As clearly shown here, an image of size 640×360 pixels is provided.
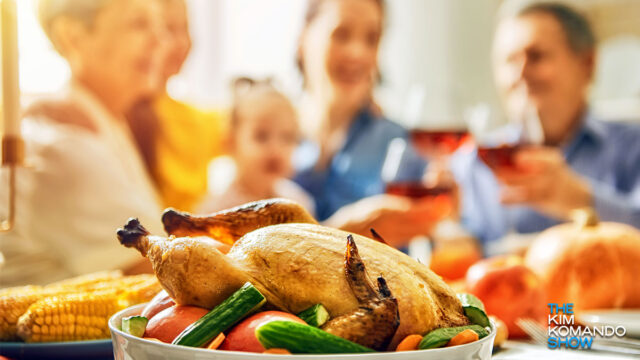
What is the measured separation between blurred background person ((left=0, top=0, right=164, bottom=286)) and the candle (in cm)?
64

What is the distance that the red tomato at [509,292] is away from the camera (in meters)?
0.75

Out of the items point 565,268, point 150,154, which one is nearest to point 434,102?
point 565,268

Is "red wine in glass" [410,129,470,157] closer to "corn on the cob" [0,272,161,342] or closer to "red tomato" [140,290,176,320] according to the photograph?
"corn on the cob" [0,272,161,342]

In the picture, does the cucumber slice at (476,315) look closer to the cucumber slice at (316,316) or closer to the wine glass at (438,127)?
the cucumber slice at (316,316)

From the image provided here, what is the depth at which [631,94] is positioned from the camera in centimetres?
355

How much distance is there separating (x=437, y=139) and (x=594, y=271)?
1.82 ft

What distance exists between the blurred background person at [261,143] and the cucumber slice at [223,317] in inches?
71.3

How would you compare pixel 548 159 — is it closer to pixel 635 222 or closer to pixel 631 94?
pixel 635 222

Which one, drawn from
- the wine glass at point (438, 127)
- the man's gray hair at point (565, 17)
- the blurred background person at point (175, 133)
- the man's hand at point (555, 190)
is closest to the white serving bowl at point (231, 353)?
the wine glass at point (438, 127)

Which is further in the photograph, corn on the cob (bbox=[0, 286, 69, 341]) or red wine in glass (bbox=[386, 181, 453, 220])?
red wine in glass (bbox=[386, 181, 453, 220])

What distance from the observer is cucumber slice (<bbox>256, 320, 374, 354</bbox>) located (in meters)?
0.30

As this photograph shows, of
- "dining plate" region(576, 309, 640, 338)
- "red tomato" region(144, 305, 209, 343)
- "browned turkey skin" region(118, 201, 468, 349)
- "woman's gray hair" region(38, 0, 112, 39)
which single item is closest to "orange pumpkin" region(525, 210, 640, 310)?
"dining plate" region(576, 309, 640, 338)

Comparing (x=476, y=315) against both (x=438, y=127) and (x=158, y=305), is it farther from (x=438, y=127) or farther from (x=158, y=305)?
(x=438, y=127)

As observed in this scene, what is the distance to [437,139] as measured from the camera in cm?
134
